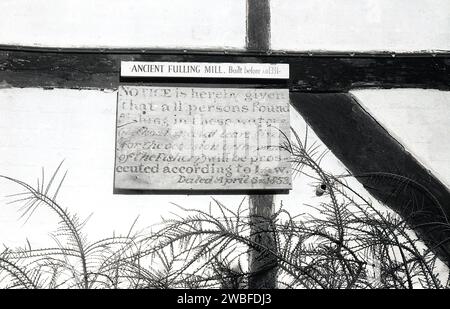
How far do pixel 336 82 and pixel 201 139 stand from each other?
1184mm

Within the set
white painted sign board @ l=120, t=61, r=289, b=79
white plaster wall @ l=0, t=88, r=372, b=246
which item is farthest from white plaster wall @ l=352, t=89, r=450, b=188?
white painted sign board @ l=120, t=61, r=289, b=79

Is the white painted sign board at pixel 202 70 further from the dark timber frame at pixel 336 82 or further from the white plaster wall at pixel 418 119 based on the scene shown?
the white plaster wall at pixel 418 119

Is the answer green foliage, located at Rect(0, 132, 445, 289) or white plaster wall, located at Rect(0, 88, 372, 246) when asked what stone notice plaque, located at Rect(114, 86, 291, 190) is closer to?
white plaster wall, located at Rect(0, 88, 372, 246)

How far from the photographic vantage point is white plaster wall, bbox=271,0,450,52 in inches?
169

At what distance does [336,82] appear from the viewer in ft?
13.9

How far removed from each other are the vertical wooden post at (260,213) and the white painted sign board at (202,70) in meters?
0.18

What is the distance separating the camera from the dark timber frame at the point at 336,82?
407 centimetres

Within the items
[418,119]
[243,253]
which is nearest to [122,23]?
[243,253]

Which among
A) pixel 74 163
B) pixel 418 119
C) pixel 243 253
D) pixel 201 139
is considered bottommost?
pixel 243 253

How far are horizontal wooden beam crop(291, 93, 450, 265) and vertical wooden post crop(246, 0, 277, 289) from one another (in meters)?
0.57

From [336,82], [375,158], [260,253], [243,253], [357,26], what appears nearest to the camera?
[243,253]

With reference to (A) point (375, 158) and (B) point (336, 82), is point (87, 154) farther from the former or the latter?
(A) point (375, 158)

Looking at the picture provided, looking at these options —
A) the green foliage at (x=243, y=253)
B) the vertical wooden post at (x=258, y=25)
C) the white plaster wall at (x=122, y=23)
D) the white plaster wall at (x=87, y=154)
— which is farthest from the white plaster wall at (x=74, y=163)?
the vertical wooden post at (x=258, y=25)
